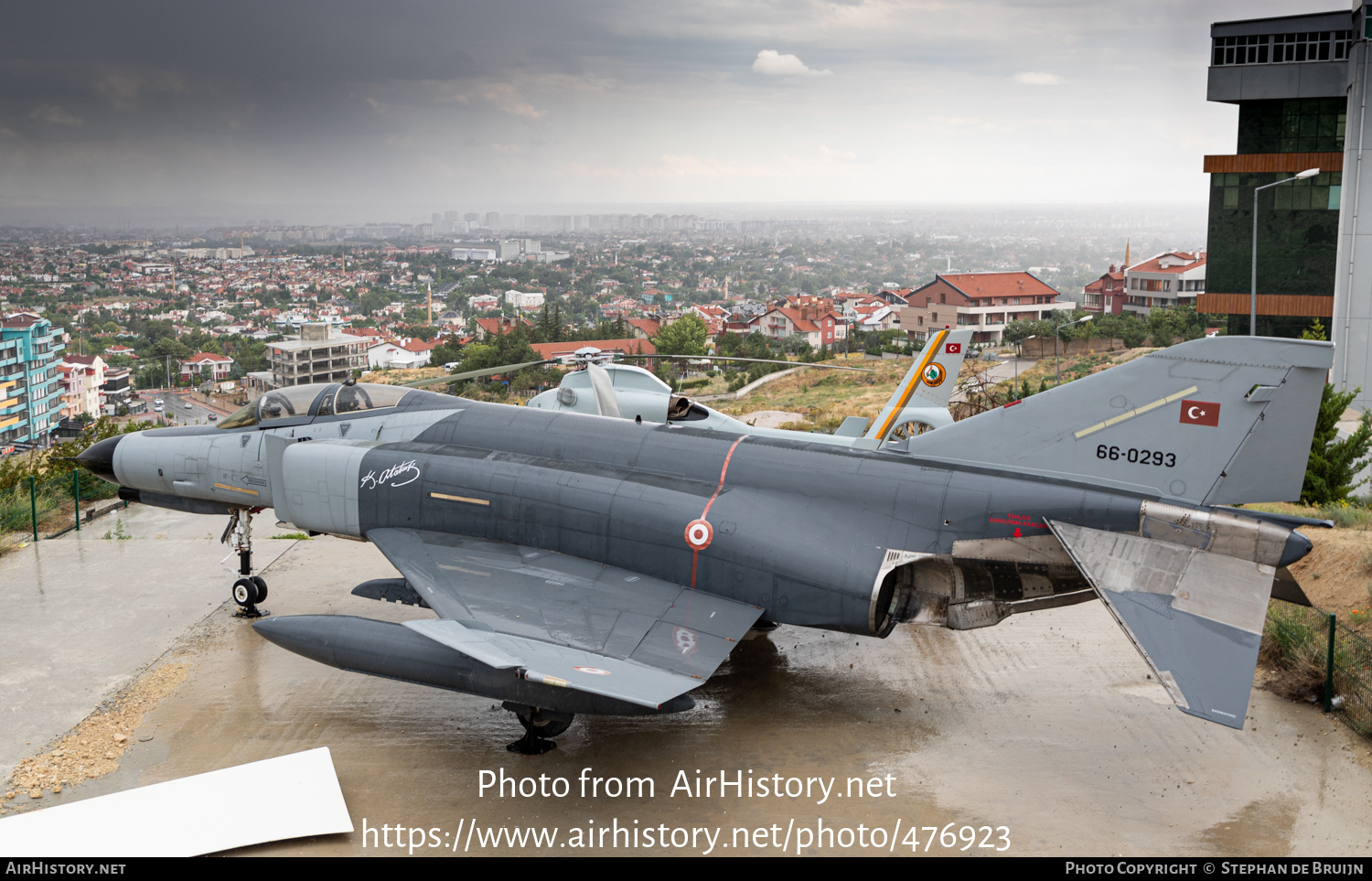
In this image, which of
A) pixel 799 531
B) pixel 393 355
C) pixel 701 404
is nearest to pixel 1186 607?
pixel 799 531

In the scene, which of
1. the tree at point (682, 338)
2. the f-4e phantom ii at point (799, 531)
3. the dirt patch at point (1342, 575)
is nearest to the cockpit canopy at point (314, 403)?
the f-4e phantom ii at point (799, 531)

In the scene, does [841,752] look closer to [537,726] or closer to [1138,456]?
[537,726]

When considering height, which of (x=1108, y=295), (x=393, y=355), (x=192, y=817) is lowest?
(x=393, y=355)

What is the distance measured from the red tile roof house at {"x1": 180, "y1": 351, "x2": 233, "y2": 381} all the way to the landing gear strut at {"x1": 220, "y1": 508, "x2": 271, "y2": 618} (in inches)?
3616

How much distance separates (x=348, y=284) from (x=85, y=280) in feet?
145

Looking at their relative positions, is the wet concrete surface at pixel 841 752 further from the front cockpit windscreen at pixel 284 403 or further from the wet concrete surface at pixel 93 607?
the front cockpit windscreen at pixel 284 403

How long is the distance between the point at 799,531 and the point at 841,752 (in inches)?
95.7

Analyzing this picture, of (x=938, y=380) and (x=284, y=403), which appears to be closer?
(x=284, y=403)

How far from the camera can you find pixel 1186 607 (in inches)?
334

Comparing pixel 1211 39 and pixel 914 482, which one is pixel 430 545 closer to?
pixel 914 482

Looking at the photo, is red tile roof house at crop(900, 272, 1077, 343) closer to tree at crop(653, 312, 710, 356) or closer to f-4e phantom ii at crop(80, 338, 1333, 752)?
tree at crop(653, 312, 710, 356)
